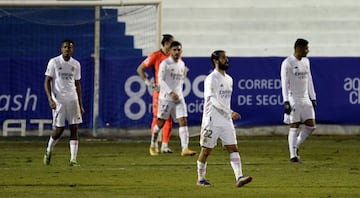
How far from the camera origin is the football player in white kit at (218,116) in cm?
1597

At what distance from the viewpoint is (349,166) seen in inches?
784

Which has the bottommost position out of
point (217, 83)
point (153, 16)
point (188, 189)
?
point (188, 189)

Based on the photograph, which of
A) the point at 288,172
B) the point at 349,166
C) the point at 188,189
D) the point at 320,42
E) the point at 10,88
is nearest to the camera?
the point at 188,189

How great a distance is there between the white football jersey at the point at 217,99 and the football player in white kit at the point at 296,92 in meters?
4.51

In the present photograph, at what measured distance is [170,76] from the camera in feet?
74.7

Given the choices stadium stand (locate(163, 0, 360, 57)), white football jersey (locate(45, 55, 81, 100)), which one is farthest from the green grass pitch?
stadium stand (locate(163, 0, 360, 57))

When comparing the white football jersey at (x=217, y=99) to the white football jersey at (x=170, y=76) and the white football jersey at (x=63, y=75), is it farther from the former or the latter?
the white football jersey at (x=170, y=76)

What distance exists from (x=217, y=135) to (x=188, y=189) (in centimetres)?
95

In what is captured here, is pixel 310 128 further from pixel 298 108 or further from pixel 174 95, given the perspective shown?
pixel 174 95

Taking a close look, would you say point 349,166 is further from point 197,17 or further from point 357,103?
point 197,17

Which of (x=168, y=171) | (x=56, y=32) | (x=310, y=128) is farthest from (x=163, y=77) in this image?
(x=56, y=32)

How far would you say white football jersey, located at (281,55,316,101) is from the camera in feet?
67.5

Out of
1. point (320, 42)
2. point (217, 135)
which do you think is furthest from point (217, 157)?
point (320, 42)

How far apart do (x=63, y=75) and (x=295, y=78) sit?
13.6 feet
